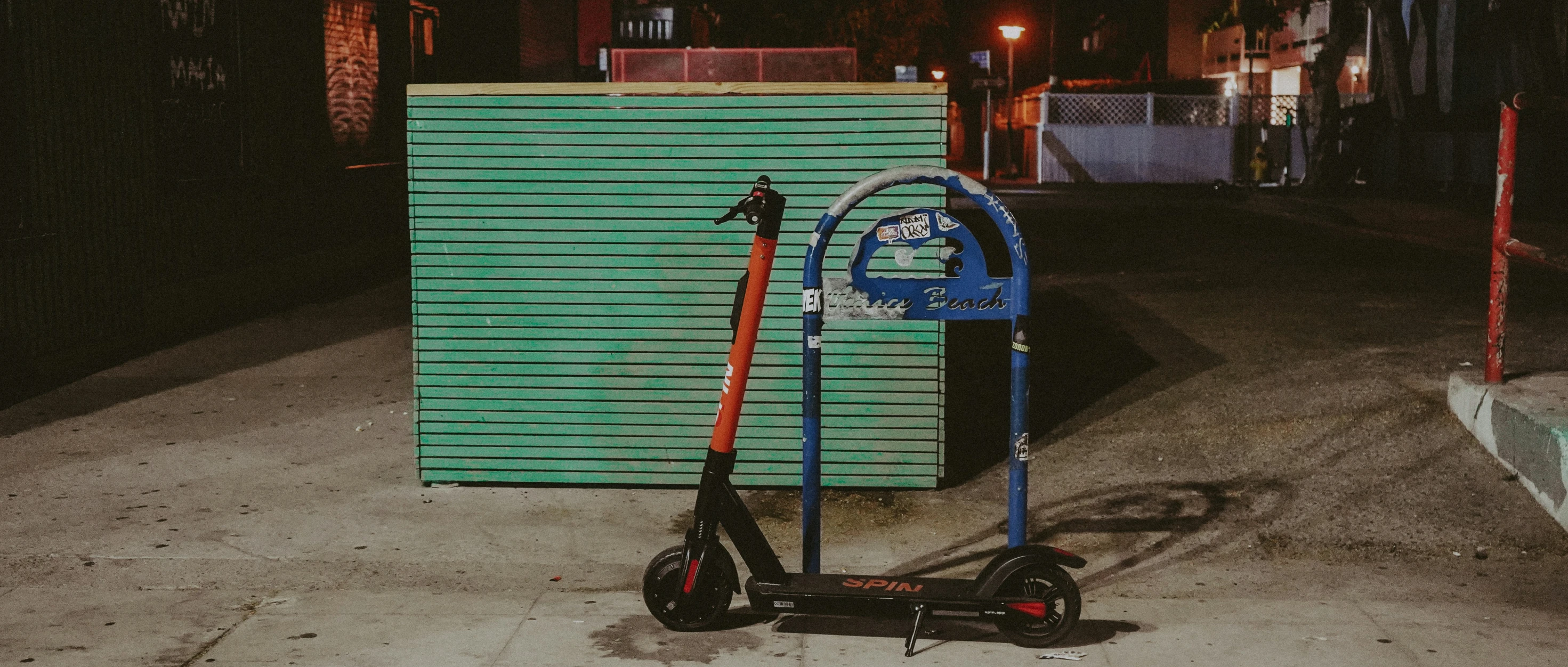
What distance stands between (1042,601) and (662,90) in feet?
8.57

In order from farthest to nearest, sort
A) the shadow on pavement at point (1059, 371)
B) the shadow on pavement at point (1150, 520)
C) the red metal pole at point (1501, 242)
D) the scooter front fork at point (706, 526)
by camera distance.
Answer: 1. the shadow on pavement at point (1059, 371)
2. the red metal pole at point (1501, 242)
3. the shadow on pavement at point (1150, 520)
4. the scooter front fork at point (706, 526)

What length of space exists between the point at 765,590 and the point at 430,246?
241cm

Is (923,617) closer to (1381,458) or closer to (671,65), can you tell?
(1381,458)

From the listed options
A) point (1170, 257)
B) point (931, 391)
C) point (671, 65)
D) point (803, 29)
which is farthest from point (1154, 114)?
point (931, 391)

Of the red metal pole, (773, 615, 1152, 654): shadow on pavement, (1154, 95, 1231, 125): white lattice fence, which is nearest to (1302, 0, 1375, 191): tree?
(1154, 95, 1231, 125): white lattice fence

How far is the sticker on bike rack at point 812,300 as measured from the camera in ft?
13.8

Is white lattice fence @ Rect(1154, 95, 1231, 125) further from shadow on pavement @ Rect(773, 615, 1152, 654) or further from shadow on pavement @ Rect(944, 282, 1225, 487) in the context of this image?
shadow on pavement @ Rect(773, 615, 1152, 654)

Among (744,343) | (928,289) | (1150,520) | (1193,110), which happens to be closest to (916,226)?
(928,289)

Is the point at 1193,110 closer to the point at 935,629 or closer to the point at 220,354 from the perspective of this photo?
the point at 220,354

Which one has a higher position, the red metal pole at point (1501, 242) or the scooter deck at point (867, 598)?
the red metal pole at point (1501, 242)

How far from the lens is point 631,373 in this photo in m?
5.74

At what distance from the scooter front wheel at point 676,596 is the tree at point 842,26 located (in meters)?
22.4

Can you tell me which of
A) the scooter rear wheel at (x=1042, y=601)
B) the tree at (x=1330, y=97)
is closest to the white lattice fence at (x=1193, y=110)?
the tree at (x=1330, y=97)

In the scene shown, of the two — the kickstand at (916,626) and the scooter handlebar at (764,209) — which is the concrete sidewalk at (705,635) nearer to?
the kickstand at (916,626)
